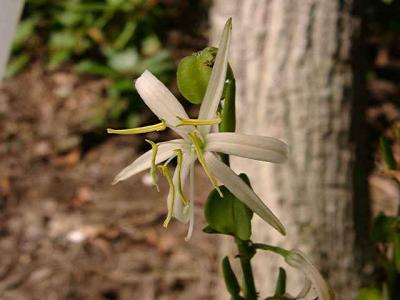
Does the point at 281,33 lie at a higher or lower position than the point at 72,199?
higher

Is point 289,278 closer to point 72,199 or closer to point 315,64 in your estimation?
point 315,64

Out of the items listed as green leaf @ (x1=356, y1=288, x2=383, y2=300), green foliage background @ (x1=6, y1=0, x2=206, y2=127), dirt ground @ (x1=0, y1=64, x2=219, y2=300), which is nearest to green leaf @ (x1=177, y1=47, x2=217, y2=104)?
green leaf @ (x1=356, y1=288, x2=383, y2=300)

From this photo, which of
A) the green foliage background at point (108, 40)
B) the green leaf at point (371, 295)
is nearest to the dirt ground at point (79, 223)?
the green foliage background at point (108, 40)

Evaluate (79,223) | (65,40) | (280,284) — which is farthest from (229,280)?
(65,40)

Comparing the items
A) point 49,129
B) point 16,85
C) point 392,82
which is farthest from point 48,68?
point 392,82

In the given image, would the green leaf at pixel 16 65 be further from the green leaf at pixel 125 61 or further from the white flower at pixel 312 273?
the white flower at pixel 312 273

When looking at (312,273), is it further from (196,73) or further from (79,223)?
(79,223)
